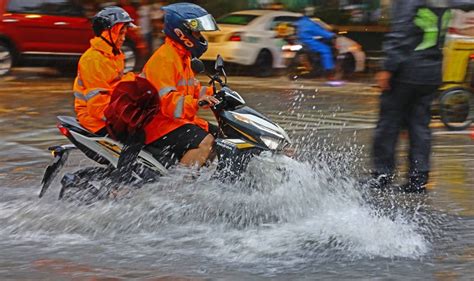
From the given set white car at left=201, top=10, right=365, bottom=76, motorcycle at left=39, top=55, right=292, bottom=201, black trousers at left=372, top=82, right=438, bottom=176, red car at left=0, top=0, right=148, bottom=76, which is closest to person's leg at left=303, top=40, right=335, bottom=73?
Answer: white car at left=201, top=10, right=365, bottom=76

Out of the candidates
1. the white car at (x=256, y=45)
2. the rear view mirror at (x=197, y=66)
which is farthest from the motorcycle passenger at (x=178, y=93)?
the white car at (x=256, y=45)

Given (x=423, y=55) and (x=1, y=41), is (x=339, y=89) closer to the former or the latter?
(x=1, y=41)

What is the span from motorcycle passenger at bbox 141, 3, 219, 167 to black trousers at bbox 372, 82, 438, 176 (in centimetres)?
185

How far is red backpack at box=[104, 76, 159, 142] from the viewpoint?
22.9 ft

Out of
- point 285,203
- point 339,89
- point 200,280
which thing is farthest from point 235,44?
point 200,280

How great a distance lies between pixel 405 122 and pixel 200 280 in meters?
3.39

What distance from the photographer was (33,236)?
6824 mm

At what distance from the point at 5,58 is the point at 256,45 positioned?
17.2 ft

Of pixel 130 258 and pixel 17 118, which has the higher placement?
pixel 130 258

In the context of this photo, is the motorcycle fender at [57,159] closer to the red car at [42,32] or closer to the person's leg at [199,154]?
the person's leg at [199,154]

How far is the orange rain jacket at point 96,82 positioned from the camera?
729 cm

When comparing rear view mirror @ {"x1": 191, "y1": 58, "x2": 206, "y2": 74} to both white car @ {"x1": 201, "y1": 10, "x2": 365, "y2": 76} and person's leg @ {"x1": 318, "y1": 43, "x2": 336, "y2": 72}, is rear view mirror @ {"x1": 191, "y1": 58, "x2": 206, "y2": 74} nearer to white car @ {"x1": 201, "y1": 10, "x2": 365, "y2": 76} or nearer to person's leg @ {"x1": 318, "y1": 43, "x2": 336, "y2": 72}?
person's leg @ {"x1": 318, "y1": 43, "x2": 336, "y2": 72}

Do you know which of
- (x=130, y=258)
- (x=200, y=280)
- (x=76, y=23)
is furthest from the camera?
(x=76, y=23)

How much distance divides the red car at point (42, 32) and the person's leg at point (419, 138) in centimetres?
1249
